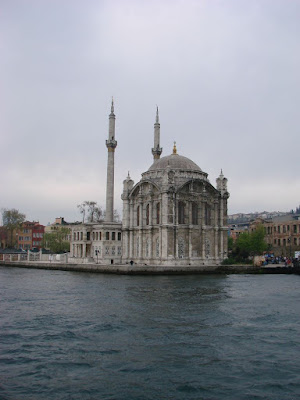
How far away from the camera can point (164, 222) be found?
5244cm

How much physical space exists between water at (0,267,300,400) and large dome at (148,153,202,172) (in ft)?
106

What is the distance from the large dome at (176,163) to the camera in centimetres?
5853

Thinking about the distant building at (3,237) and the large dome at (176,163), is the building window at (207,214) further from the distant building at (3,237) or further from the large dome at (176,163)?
the distant building at (3,237)

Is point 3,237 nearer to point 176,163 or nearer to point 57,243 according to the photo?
point 57,243

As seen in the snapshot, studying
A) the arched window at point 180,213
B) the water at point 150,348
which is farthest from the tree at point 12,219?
the water at point 150,348

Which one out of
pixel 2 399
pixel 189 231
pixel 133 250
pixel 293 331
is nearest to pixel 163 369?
pixel 2 399

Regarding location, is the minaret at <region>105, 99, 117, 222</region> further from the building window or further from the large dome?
the building window

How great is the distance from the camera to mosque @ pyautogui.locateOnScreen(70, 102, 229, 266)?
53312mm

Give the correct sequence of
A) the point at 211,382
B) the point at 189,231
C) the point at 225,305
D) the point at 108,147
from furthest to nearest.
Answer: the point at 108,147, the point at 189,231, the point at 225,305, the point at 211,382

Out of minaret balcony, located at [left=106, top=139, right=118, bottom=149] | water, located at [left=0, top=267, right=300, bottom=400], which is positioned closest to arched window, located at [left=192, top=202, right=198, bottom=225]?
minaret balcony, located at [left=106, top=139, right=118, bottom=149]

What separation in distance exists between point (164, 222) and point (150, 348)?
36.9 meters

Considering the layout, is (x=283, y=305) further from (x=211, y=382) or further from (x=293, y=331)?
(x=211, y=382)

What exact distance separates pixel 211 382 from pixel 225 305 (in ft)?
41.1

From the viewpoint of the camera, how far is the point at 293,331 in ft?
60.6
